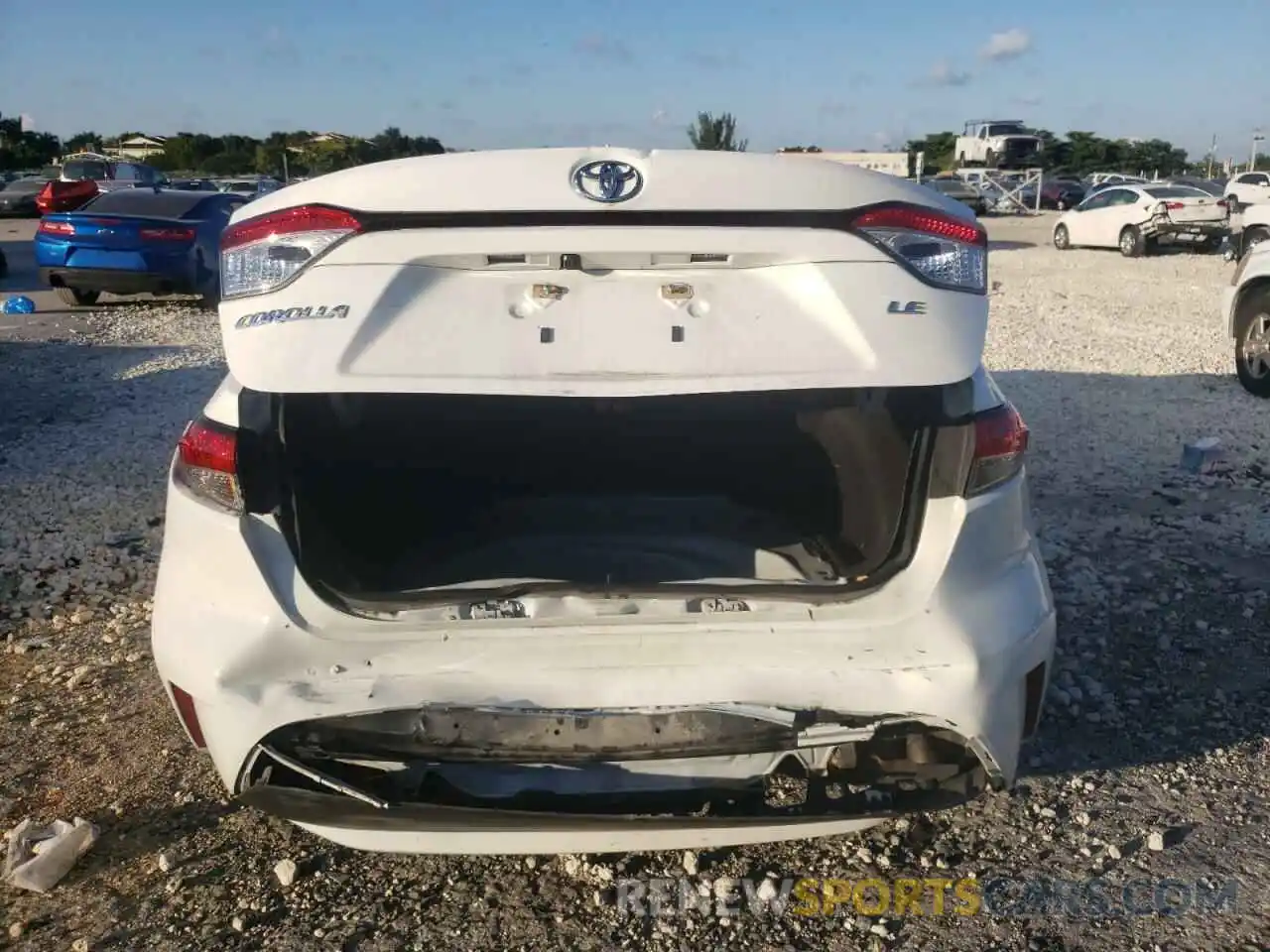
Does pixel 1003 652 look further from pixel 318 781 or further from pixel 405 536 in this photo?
pixel 405 536

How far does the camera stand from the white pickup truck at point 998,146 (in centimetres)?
5134

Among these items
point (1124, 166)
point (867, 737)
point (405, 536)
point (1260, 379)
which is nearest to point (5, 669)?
point (405, 536)

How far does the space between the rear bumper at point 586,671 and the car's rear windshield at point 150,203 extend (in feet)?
39.7

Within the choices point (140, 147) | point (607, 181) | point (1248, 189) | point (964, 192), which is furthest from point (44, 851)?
point (140, 147)

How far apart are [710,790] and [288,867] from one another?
109 cm

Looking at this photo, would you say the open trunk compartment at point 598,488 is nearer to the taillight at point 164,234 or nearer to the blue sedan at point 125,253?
the blue sedan at point 125,253

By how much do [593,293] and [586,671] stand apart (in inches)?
30.2

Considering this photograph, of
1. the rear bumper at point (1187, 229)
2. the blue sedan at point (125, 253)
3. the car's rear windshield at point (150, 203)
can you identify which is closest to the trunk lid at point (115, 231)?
the blue sedan at point (125, 253)

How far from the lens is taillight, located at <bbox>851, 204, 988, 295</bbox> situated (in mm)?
2260

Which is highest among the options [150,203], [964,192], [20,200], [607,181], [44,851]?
[607,181]

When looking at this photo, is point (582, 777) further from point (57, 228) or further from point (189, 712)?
point (57, 228)

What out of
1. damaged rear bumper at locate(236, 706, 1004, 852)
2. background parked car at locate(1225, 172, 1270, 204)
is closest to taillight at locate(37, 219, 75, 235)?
damaged rear bumper at locate(236, 706, 1004, 852)

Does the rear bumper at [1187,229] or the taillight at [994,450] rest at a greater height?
the taillight at [994,450]

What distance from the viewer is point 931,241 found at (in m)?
2.28
